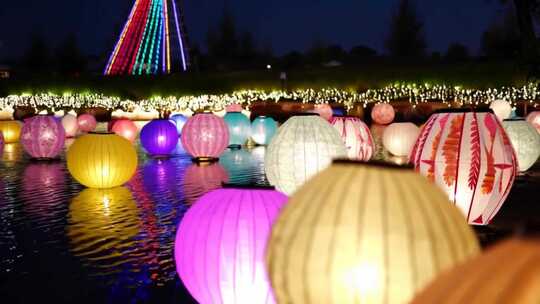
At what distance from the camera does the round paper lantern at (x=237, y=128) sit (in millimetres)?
16366

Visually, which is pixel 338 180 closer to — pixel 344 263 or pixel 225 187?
pixel 344 263

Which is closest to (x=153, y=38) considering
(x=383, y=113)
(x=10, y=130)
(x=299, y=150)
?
(x=383, y=113)

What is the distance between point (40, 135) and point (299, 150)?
7.55m

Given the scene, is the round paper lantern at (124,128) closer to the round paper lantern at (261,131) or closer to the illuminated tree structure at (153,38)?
the round paper lantern at (261,131)

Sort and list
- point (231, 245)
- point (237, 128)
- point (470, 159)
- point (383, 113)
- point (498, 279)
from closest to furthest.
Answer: point (498, 279) → point (231, 245) → point (470, 159) → point (237, 128) → point (383, 113)

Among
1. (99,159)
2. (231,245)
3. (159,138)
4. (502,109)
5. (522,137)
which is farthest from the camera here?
(502,109)

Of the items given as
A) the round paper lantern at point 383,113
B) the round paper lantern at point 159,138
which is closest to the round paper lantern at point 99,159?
the round paper lantern at point 159,138

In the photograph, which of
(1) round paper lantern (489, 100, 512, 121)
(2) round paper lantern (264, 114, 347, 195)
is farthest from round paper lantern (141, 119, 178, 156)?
→ (1) round paper lantern (489, 100, 512, 121)

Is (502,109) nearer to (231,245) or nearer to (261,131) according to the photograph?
(261,131)

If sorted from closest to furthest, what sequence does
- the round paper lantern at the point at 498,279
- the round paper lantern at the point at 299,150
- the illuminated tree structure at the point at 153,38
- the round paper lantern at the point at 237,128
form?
1. the round paper lantern at the point at 498,279
2. the round paper lantern at the point at 299,150
3. the round paper lantern at the point at 237,128
4. the illuminated tree structure at the point at 153,38

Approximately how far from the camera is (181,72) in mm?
43938

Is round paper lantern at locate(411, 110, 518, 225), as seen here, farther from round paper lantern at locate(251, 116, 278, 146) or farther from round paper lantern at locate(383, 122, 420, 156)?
round paper lantern at locate(251, 116, 278, 146)

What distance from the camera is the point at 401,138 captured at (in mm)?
13453

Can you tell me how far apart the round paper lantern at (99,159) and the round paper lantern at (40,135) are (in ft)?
13.1
